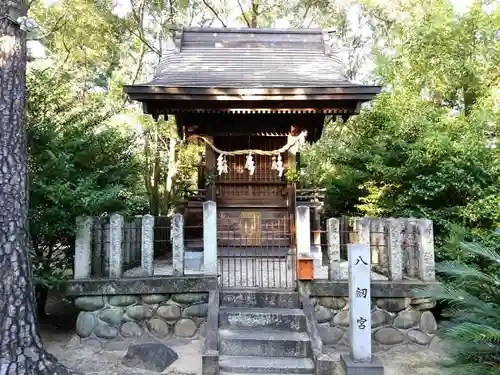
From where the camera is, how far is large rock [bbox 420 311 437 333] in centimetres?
659

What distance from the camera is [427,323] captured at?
→ 661cm

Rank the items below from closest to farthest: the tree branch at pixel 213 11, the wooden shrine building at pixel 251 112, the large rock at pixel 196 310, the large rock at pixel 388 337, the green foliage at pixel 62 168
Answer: the green foliage at pixel 62 168, the large rock at pixel 388 337, the large rock at pixel 196 310, the wooden shrine building at pixel 251 112, the tree branch at pixel 213 11

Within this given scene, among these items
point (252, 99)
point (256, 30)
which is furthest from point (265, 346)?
point (256, 30)

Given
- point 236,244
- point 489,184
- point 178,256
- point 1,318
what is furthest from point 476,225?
point 1,318

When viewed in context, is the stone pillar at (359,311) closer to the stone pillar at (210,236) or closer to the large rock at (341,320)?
the large rock at (341,320)

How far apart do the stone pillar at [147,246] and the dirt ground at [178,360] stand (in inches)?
48.2

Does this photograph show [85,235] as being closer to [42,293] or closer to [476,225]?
[42,293]

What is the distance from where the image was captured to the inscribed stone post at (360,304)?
5.29m

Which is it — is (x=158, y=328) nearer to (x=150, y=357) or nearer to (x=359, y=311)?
(x=150, y=357)

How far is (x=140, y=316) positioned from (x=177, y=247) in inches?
48.7

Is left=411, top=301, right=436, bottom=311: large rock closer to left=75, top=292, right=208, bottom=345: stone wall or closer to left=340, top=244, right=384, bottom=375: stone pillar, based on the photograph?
left=340, top=244, right=384, bottom=375: stone pillar

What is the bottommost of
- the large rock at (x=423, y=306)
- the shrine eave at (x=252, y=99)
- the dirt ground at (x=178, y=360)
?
the dirt ground at (x=178, y=360)

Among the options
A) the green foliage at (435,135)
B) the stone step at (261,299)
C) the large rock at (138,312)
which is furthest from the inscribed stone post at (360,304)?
the large rock at (138,312)

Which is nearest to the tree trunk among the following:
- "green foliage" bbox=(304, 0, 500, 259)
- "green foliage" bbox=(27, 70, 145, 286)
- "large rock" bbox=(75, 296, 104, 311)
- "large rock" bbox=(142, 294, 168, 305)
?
"green foliage" bbox=(27, 70, 145, 286)
